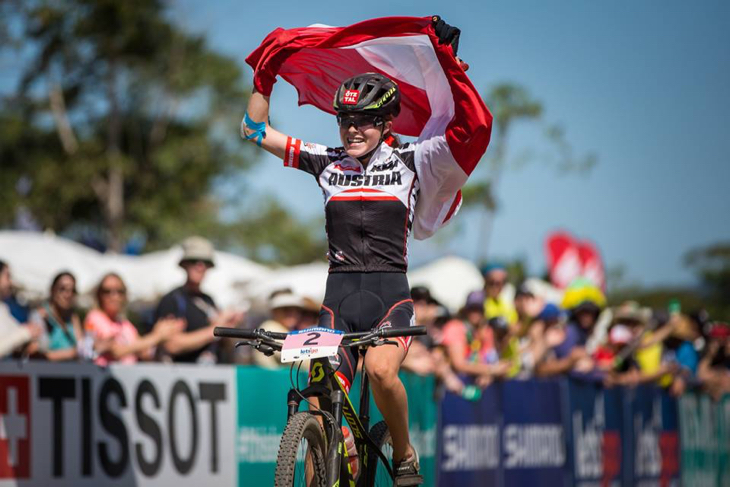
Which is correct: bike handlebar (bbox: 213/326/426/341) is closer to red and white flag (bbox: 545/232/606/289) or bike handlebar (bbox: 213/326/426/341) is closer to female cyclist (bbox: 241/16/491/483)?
female cyclist (bbox: 241/16/491/483)

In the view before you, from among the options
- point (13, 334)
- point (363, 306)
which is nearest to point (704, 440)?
point (13, 334)

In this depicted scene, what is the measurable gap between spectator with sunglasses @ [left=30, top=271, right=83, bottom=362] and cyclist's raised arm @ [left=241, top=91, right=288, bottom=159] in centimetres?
312

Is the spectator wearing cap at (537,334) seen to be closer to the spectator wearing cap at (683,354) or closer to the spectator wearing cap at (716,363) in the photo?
the spectator wearing cap at (683,354)

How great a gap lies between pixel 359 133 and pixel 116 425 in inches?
134

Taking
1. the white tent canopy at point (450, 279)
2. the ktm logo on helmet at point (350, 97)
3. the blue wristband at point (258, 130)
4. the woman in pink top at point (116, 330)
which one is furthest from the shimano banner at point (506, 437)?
the white tent canopy at point (450, 279)

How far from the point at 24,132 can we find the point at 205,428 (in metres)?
30.7

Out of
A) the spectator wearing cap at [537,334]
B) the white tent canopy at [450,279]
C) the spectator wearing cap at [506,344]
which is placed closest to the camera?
the spectator wearing cap at [506,344]

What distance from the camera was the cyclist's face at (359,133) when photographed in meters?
6.25

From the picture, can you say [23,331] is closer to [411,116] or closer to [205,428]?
[205,428]

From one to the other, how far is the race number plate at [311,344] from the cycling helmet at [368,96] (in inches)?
50.9

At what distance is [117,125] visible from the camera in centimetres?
3847

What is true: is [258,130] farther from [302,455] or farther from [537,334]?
[537,334]

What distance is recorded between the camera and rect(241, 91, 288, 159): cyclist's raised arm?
6.53 metres

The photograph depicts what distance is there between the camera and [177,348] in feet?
31.1
